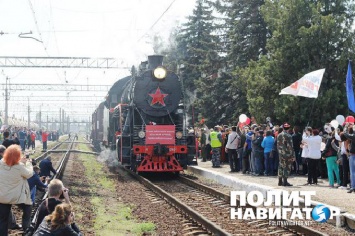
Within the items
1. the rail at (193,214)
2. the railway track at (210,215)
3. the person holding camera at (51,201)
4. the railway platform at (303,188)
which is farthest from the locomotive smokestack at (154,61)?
the person holding camera at (51,201)

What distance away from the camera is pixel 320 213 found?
1078cm

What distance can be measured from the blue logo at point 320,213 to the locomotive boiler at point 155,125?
320 inches

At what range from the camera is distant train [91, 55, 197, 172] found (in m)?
18.6

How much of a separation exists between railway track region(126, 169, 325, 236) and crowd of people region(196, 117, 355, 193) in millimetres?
2404

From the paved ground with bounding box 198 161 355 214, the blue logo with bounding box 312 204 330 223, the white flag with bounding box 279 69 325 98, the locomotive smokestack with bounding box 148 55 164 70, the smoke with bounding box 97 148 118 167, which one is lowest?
the blue logo with bounding box 312 204 330 223

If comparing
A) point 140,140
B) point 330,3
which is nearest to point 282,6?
point 330,3

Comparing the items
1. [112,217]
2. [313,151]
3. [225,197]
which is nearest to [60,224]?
[112,217]

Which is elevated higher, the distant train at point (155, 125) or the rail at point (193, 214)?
the distant train at point (155, 125)

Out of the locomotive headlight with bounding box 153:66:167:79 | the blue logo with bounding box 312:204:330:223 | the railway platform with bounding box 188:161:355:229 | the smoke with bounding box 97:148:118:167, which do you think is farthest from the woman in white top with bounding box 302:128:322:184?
the smoke with bounding box 97:148:118:167

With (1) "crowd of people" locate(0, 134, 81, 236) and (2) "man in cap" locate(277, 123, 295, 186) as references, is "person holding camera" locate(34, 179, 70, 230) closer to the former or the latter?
(1) "crowd of people" locate(0, 134, 81, 236)

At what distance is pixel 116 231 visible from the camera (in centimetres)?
995

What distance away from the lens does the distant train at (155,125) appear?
1856 cm

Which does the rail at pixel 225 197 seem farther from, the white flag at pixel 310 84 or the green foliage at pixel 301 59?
the green foliage at pixel 301 59

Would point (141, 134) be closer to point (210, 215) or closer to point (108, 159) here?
point (210, 215)
